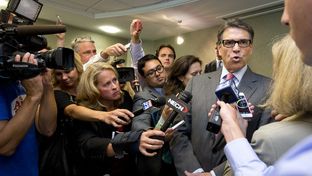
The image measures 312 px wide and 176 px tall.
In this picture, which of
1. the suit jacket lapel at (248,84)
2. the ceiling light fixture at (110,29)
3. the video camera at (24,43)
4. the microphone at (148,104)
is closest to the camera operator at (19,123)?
the video camera at (24,43)

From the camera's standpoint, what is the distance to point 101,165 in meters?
1.55

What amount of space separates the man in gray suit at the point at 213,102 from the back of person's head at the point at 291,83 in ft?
1.64

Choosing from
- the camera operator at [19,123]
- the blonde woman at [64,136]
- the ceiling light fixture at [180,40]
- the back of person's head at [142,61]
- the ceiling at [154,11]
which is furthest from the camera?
the ceiling light fixture at [180,40]

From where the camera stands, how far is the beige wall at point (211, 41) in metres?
4.42

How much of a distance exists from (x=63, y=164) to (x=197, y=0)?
3168mm

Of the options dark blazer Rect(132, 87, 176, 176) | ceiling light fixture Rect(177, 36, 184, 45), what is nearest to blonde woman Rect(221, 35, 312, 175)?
dark blazer Rect(132, 87, 176, 176)

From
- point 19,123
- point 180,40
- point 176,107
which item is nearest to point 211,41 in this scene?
point 180,40

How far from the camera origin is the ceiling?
13.9 ft

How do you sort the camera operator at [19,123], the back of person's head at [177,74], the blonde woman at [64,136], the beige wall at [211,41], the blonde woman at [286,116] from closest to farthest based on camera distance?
the blonde woman at [286,116]
the camera operator at [19,123]
the blonde woman at [64,136]
the back of person's head at [177,74]
the beige wall at [211,41]

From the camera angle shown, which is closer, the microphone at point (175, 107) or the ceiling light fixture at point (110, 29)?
the microphone at point (175, 107)

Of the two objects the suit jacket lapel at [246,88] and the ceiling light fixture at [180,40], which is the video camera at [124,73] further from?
the ceiling light fixture at [180,40]

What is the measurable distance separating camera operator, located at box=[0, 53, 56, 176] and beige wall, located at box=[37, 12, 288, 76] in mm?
3448

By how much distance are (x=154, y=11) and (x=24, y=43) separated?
346 cm

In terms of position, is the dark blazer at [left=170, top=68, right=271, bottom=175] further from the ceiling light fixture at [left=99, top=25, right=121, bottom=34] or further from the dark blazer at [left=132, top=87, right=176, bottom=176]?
the ceiling light fixture at [left=99, top=25, right=121, bottom=34]
